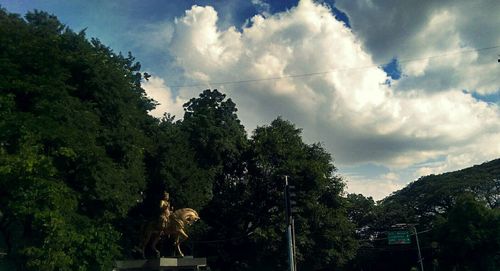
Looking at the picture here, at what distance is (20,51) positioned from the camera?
2509 cm

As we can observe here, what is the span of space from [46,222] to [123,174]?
6.90 metres

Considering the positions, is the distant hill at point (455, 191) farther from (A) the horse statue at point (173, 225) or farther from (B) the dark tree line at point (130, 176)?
(A) the horse statue at point (173, 225)

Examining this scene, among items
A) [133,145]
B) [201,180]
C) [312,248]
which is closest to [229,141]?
[201,180]

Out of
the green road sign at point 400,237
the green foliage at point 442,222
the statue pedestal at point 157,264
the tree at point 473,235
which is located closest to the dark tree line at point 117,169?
the statue pedestal at point 157,264

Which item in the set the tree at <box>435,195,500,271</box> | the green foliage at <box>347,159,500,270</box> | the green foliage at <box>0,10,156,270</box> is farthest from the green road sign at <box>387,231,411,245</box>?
the green foliage at <box>0,10,156,270</box>

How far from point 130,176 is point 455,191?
181ft

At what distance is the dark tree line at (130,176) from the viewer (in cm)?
2316

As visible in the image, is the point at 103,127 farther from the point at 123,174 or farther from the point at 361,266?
the point at 361,266

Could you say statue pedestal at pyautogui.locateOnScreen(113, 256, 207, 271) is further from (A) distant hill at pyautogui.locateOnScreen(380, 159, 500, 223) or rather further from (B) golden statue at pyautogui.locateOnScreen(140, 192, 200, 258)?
(A) distant hill at pyautogui.locateOnScreen(380, 159, 500, 223)

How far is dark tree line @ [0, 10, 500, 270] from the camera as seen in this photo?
23.2 m

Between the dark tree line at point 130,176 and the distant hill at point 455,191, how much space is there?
845 centimetres

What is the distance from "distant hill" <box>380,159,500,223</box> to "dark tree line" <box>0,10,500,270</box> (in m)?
8.45

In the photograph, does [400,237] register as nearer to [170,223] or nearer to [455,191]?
[455,191]

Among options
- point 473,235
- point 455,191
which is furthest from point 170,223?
point 455,191
